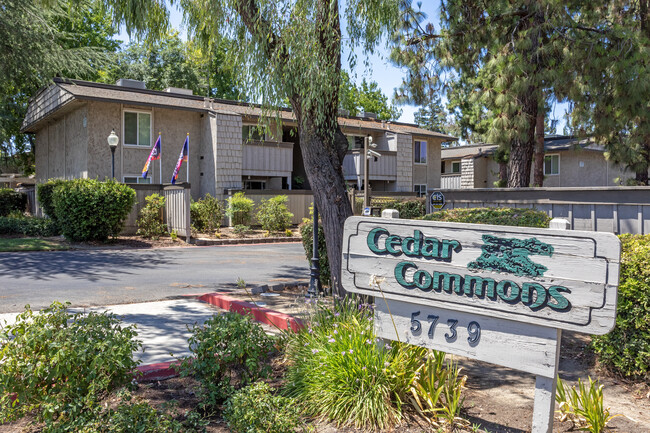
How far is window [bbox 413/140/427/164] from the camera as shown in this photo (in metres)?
33.5

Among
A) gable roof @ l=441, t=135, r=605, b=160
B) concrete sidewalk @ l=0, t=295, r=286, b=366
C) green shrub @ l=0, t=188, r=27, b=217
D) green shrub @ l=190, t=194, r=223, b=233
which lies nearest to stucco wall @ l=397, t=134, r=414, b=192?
gable roof @ l=441, t=135, r=605, b=160

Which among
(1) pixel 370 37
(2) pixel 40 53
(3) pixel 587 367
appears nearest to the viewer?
(3) pixel 587 367

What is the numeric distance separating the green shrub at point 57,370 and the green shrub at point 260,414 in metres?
0.89

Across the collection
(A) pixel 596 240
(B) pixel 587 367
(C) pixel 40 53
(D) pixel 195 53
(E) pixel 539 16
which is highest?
(C) pixel 40 53

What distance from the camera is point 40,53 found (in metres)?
18.5

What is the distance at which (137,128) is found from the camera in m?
23.6

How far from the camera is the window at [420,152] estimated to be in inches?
1319

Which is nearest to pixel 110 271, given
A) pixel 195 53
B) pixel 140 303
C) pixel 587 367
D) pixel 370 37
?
pixel 140 303

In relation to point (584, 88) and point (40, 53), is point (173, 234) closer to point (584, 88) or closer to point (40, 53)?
point (40, 53)

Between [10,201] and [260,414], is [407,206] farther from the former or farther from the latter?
[10,201]

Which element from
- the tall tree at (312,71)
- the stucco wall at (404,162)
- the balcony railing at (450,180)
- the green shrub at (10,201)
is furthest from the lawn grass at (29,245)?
the balcony railing at (450,180)

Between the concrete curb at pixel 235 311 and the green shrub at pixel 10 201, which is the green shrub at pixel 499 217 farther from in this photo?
the green shrub at pixel 10 201

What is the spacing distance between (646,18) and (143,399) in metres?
14.8

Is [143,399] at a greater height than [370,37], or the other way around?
[370,37]
